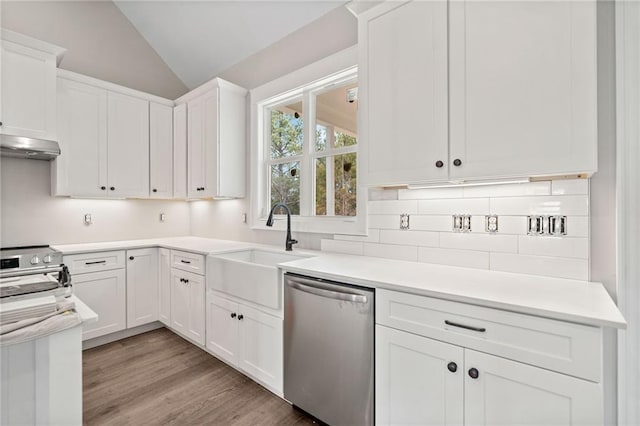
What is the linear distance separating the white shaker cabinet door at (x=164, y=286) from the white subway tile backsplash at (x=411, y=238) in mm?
2149

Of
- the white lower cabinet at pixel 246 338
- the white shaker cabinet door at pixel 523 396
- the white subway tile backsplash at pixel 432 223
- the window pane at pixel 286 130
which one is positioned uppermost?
the window pane at pixel 286 130

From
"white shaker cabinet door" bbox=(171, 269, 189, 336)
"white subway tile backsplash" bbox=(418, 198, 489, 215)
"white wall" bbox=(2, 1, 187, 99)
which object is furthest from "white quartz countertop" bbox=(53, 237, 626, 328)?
"white wall" bbox=(2, 1, 187, 99)

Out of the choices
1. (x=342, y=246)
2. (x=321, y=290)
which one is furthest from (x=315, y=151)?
(x=321, y=290)

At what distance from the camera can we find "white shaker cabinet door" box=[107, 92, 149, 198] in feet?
10.1

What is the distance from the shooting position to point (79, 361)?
41.3 inches

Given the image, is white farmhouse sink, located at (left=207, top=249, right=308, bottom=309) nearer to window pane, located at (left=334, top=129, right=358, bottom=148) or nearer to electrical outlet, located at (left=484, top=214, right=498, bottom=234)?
window pane, located at (left=334, top=129, right=358, bottom=148)

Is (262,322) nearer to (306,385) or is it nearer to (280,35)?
(306,385)

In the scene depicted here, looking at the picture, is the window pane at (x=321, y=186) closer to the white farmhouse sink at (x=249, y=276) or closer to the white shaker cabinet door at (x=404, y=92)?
the white farmhouse sink at (x=249, y=276)

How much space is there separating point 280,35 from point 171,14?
130 centimetres

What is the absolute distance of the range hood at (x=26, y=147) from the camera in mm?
2307

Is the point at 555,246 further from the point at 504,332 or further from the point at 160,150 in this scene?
the point at 160,150

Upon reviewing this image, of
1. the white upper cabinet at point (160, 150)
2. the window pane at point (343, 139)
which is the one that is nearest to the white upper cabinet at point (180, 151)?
the white upper cabinet at point (160, 150)

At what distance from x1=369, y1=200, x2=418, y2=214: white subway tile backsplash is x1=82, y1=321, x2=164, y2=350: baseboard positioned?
266cm

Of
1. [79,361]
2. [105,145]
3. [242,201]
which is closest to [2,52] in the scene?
[105,145]
